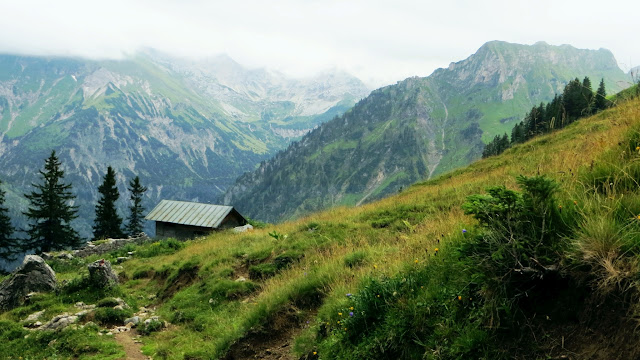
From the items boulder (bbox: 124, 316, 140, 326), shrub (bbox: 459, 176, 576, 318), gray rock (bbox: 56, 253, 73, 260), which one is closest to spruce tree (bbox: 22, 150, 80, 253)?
gray rock (bbox: 56, 253, 73, 260)

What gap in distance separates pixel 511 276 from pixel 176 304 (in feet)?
38.8

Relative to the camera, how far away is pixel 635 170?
448cm

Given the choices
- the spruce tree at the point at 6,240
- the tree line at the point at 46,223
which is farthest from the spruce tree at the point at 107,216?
the spruce tree at the point at 6,240

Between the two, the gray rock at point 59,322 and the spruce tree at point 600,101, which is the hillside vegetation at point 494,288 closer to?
the spruce tree at point 600,101

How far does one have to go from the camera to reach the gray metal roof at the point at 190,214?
125 feet

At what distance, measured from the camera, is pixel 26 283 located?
49.7 ft

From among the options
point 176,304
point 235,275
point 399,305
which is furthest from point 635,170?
point 176,304

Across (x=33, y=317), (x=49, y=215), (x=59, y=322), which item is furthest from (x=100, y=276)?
(x=49, y=215)

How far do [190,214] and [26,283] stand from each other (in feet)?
81.1

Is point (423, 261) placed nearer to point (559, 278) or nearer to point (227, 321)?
point (559, 278)

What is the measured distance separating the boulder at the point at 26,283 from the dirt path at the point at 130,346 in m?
7.21

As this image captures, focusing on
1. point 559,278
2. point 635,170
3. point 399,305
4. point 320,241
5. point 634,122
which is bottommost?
point 320,241

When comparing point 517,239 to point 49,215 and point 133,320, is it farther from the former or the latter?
point 49,215

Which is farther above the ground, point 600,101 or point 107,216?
point 600,101
